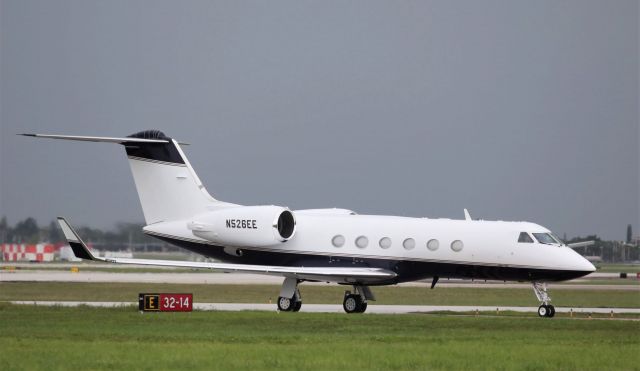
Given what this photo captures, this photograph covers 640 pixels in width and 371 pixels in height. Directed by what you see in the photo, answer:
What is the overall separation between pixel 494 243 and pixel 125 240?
68944 millimetres

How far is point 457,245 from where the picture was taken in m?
35.5

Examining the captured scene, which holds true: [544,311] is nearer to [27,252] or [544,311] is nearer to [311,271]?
[311,271]

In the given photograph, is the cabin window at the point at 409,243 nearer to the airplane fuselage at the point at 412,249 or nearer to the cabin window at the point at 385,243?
the airplane fuselage at the point at 412,249

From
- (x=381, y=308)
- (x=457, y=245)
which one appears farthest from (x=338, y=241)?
(x=457, y=245)

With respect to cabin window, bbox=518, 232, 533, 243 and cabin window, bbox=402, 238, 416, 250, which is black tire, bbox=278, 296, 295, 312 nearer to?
cabin window, bbox=402, 238, 416, 250

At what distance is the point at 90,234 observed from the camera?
322 ft

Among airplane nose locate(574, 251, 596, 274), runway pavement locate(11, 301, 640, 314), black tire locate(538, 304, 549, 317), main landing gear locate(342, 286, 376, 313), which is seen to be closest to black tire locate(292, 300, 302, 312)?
runway pavement locate(11, 301, 640, 314)

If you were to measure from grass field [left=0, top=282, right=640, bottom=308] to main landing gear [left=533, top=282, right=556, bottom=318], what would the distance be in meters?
8.29

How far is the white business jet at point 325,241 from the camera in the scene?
115ft

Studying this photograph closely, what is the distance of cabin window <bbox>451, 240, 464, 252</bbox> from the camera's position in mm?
35459

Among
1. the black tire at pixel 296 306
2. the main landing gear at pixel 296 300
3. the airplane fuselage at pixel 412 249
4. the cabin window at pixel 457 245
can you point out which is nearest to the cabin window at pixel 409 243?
the airplane fuselage at pixel 412 249

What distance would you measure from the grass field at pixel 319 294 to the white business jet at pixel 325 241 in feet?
20.5

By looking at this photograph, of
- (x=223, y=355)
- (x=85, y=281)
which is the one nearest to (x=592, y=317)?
(x=223, y=355)

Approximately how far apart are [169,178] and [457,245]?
1049 cm
